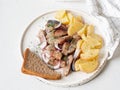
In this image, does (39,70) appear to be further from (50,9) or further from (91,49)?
(50,9)

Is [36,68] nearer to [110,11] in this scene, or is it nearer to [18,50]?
[18,50]

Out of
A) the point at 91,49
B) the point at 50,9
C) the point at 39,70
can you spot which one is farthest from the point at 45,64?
the point at 50,9

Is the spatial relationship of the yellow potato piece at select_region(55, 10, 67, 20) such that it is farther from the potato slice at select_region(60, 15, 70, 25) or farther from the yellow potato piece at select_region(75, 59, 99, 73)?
the yellow potato piece at select_region(75, 59, 99, 73)

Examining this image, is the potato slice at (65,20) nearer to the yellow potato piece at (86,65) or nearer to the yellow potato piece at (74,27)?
the yellow potato piece at (74,27)

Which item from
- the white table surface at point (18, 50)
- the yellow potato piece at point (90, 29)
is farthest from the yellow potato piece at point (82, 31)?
the white table surface at point (18, 50)

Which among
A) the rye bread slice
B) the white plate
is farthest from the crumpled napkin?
the rye bread slice
